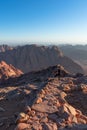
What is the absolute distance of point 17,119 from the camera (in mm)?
8484

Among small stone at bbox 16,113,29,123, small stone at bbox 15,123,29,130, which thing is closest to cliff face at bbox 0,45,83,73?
small stone at bbox 16,113,29,123

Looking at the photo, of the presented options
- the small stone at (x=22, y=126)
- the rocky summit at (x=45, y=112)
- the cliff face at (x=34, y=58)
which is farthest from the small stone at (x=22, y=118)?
the cliff face at (x=34, y=58)

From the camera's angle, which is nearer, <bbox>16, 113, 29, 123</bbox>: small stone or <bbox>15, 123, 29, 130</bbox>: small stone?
<bbox>15, 123, 29, 130</bbox>: small stone

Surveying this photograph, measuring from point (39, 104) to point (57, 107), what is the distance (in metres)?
0.76

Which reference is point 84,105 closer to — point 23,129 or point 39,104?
point 39,104

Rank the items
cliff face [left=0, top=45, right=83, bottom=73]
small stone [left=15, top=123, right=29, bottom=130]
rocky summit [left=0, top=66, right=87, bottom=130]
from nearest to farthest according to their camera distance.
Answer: small stone [left=15, top=123, right=29, bottom=130]
rocky summit [left=0, top=66, right=87, bottom=130]
cliff face [left=0, top=45, right=83, bottom=73]

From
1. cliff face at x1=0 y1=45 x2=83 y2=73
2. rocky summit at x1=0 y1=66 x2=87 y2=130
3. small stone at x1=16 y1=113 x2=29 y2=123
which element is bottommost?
cliff face at x1=0 y1=45 x2=83 y2=73

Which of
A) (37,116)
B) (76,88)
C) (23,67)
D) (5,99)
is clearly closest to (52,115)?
(37,116)

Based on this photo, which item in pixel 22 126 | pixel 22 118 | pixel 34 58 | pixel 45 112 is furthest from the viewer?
pixel 34 58

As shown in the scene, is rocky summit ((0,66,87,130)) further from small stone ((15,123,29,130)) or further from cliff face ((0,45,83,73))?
cliff face ((0,45,83,73))

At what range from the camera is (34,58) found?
4355 inches

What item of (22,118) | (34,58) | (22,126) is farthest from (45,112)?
(34,58)

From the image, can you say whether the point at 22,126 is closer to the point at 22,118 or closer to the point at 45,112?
the point at 22,118

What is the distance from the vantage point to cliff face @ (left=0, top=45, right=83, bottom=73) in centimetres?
10412
